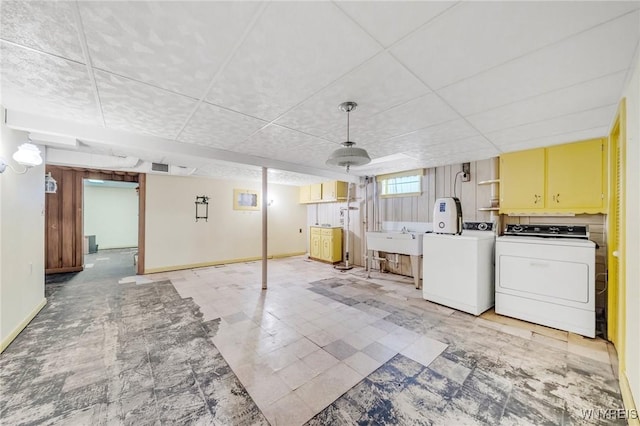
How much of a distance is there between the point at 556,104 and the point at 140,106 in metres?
4.02

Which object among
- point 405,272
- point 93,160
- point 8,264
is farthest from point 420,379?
point 93,160

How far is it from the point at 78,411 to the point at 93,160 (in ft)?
14.3

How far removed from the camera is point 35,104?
2.35 metres

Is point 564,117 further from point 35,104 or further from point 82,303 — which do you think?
point 82,303

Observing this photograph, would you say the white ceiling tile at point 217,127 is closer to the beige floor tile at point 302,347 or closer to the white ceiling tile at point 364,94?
the white ceiling tile at point 364,94

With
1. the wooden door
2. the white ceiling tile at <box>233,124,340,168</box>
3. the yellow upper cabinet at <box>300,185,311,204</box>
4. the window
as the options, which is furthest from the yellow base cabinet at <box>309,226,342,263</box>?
the wooden door

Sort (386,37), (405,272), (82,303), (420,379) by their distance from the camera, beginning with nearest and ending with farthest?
1. (386,37)
2. (420,379)
3. (82,303)
4. (405,272)

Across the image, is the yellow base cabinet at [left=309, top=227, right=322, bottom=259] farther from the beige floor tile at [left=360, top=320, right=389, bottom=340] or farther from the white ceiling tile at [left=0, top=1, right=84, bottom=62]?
the white ceiling tile at [left=0, top=1, right=84, bottom=62]

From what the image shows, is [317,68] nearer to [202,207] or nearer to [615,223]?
[615,223]

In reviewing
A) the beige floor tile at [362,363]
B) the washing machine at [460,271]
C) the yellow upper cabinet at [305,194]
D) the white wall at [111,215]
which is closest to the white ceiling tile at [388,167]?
the washing machine at [460,271]

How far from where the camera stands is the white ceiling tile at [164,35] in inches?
48.8

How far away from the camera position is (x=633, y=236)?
1.69 meters

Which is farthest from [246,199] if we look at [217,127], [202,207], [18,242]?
[18,242]

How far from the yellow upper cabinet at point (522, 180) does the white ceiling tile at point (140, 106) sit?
439 centimetres
